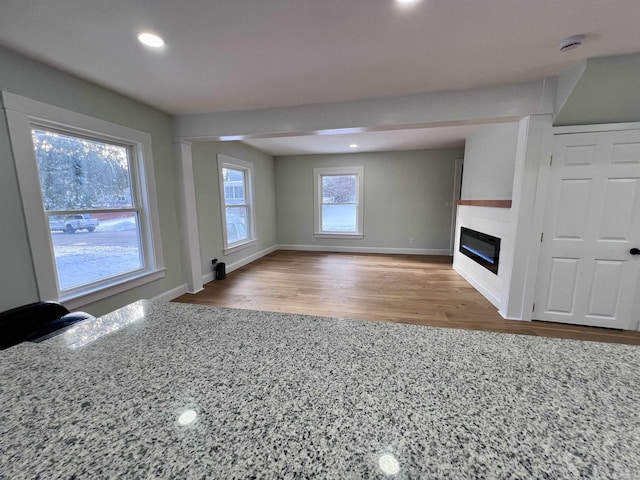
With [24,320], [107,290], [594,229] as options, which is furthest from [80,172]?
[594,229]

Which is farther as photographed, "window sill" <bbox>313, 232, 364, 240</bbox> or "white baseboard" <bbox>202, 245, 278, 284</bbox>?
"window sill" <bbox>313, 232, 364, 240</bbox>

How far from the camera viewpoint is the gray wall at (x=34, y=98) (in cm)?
189

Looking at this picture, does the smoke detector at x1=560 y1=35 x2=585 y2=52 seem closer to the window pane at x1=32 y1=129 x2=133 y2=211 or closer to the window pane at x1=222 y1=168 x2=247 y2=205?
the window pane at x1=32 y1=129 x2=133 y2=211

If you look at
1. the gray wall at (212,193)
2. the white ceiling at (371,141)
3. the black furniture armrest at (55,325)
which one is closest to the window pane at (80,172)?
the gray wall at (212,193)

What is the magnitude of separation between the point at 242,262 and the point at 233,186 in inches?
59.3

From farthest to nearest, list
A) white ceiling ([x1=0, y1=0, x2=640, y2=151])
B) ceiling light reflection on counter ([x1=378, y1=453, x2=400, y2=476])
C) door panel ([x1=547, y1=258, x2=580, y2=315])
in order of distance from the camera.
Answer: door panel ([x1=547, y1=258, x2=580, y2=315]) → white ceiling ([x1=0, y1=0, x2=640, y2=151]) → ceiling light reflection on counter ([x1=378, y1=453, x2=400, y2=476])

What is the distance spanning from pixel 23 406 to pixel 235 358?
442 mm

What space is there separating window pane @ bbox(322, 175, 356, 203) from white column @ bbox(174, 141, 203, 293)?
10.9ft

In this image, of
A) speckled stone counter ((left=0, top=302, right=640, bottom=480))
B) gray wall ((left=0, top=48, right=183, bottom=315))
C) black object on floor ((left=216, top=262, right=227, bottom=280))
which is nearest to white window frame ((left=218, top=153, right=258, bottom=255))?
black object on floor ((left=216, top=262, right=227, bottom=280))

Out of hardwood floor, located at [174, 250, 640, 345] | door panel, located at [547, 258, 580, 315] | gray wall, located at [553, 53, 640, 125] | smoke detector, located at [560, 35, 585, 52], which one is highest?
smoke detector, located at [560, 35, 585, 52]

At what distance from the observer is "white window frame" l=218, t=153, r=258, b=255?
4.54 meters

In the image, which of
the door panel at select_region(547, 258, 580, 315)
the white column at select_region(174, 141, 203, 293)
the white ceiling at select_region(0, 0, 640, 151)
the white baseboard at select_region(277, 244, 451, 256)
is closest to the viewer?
the white ceiling at select_region(0, 0, 640, 151)

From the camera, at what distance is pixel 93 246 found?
2582mm

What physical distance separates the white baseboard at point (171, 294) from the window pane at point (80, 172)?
1.17 metres
